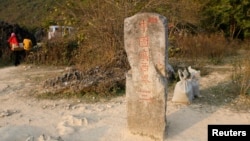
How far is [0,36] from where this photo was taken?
12.6 metres

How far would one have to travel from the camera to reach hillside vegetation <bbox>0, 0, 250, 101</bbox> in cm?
884

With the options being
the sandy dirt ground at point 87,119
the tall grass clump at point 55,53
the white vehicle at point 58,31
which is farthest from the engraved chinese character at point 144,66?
the tall grass clump at point 55,53

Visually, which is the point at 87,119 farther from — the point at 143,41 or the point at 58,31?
the point at 58,31

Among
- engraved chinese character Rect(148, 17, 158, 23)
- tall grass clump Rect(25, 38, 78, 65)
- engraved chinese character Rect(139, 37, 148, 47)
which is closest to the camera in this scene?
engraved chinese character Rect(148, 17, 158, 23)

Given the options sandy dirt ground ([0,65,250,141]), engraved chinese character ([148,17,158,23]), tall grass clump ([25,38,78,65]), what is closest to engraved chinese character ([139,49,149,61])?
engraved chinese character ([148,17,158,23])

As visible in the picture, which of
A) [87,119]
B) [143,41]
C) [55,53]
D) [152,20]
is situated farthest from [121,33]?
[152,20]

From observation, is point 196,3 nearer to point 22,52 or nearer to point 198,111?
point 22,52

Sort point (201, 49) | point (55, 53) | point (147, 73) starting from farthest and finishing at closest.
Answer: point (55, 53) → point (201, 49) → point (147, 73)

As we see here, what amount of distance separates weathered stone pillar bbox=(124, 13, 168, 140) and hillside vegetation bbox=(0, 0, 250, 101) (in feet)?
7.43

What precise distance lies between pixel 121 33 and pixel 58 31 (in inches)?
136

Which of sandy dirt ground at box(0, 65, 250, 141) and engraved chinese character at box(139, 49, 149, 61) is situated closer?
engraved chinese character at box(139, 49, 149, 61)

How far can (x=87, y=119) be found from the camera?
557 cm

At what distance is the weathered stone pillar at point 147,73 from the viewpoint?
4.59 m

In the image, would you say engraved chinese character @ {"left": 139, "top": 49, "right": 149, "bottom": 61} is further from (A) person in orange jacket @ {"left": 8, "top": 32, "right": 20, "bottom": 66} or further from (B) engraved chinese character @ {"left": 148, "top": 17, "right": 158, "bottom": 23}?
(A) person in orange jacket @ {"left": 8, "top": 32, "right": 20, "bottom": 66}
